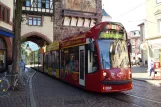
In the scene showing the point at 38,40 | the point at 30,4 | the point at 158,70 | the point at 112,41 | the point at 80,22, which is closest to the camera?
the point at 112,41

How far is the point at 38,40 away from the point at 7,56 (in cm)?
1937

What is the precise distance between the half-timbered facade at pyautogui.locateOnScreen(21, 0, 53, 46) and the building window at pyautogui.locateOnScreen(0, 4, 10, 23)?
11.2 meters

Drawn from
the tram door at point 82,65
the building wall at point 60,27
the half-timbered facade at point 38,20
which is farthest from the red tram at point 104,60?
the building wall at point 60,27

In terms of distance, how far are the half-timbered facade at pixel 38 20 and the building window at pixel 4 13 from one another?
11230mm

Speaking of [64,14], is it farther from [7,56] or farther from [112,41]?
[112,41]

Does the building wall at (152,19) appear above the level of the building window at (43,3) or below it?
below

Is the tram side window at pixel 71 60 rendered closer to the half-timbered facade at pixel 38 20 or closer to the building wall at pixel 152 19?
the building wall at pixel 152 19

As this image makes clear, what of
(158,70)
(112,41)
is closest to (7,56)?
(158,70)

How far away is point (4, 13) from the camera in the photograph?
2342 centimetres

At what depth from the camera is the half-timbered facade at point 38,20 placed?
35.9 m

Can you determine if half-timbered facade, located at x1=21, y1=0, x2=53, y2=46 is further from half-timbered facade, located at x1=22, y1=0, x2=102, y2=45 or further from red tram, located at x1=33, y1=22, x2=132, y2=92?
red tram, located at x1=33, y1=22, x2=132, y2=92

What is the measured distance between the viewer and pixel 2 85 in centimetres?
1045

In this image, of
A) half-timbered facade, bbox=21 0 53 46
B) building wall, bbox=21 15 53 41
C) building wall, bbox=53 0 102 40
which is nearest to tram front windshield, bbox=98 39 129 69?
half-timbered facade, bbox=21 0 53 46

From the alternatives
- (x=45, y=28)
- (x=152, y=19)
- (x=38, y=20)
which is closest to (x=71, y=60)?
(x=152, y=19)
